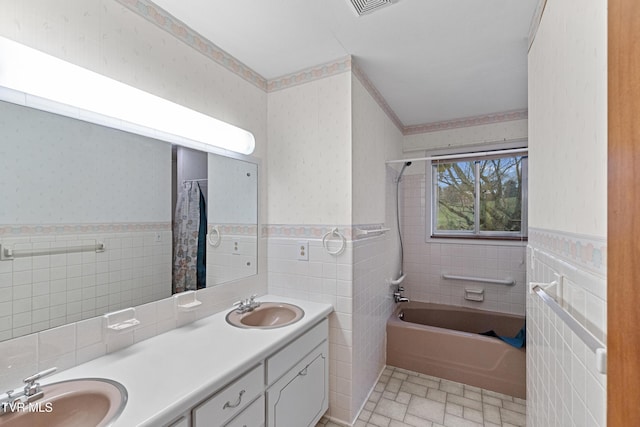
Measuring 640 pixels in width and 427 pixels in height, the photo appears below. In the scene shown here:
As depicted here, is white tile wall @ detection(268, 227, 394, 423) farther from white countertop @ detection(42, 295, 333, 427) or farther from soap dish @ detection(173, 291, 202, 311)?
soap dish @ detection(173, 291, 202, 311)

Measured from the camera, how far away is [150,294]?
1347 mm

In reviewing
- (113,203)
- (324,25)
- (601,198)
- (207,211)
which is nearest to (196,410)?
(113,203)

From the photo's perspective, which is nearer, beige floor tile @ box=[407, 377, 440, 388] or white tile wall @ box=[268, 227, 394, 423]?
white tile wall @ box=[268, 227, 394, 423]

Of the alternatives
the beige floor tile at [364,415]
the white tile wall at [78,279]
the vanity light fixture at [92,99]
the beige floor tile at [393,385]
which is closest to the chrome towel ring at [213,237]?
the white tile wall at [78,279]

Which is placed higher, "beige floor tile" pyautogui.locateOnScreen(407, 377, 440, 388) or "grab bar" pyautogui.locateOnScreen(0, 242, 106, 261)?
"grab bar" pyautogui.locateOnScreen(0, 242, 106, 261)

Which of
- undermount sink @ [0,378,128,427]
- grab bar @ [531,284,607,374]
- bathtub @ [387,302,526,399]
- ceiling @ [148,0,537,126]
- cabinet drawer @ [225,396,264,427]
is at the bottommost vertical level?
bathtub @ [387,302,526,399]

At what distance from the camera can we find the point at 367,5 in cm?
136

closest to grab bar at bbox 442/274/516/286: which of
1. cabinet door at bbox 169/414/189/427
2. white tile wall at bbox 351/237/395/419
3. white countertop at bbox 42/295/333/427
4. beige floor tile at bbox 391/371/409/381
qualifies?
white tile wall at bbox 351/237/395/419

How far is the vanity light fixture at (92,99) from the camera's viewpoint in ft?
3.01

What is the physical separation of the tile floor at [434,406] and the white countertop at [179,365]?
3.39 feet

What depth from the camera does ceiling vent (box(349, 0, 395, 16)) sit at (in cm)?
134

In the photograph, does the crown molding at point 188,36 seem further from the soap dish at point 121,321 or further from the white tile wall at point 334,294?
the soap dish at point 121,321

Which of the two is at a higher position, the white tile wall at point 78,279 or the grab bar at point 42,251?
the grab bar at point 42,251

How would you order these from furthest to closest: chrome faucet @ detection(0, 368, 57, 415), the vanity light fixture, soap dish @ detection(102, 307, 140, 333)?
soap dish @ detection(102, 307, 140, 333)
the vanity light fixture
chrome faucet @ detection(0, 368, 57, 415)
